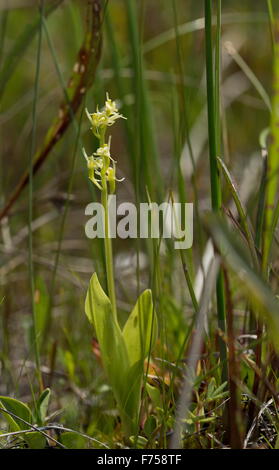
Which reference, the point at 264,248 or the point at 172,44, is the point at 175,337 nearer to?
the point at 264,248

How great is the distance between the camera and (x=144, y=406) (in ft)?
3.17

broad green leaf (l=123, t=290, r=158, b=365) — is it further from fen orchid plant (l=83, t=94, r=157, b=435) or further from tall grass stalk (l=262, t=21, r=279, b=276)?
tall grass stalk (l=262, t=21, r=279, b=276)

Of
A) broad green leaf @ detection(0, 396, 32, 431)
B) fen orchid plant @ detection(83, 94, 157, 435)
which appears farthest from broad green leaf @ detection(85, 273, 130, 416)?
broad green leaf @ detection(0, 396, 32, 431)

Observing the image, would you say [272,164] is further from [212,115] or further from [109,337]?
[109,337]

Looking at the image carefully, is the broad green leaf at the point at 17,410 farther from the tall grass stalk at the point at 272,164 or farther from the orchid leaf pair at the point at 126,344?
the tall grass stalk at the point at 272,164

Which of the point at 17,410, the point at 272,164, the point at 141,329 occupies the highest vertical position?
the point at 272,164

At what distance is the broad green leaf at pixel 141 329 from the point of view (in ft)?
2.84

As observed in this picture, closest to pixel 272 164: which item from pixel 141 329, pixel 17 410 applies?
pixel 141 329

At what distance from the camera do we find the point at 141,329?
2.87ft

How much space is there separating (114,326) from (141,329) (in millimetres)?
41

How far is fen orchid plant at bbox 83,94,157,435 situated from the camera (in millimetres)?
843

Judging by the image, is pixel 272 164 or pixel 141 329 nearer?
pixel 272 164

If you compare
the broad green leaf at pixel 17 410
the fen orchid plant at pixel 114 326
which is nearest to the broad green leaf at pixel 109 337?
the fen orchid plant at pixel 114 326
